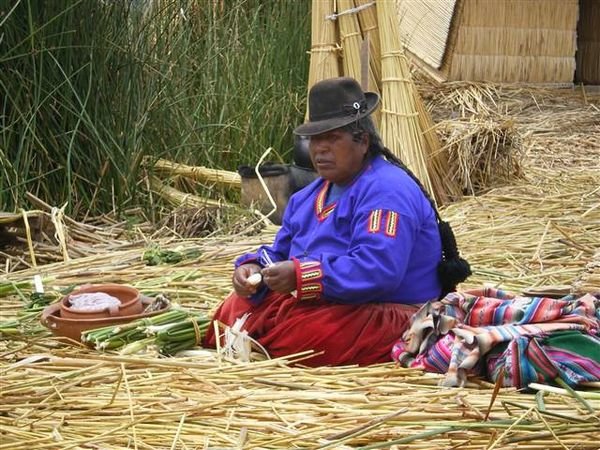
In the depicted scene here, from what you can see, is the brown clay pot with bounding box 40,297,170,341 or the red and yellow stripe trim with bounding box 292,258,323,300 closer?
the red and yellow stripe trim with bounding box 292,258,323,300

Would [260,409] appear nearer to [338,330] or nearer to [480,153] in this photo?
[338,330]

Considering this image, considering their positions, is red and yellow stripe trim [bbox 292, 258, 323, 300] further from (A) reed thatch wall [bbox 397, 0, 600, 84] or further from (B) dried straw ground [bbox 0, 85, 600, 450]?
(A) reed thatch wall [bbox 397, 0, 600, 84]

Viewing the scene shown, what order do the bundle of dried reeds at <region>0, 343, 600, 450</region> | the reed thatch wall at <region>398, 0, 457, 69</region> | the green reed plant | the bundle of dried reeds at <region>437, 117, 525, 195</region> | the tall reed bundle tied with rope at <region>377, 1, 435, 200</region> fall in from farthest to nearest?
the reed thatch wall at <region>398, 0, 457, 69</region>, the bundle of dried reeds at <region>437, 117, 525, 195</region>, the tall reed bundle tied with rope at <region>377, 1, 435, 200</region>, the green reed plant, the bundle of dried reeds at <region>0, 343, 600, 450</region>

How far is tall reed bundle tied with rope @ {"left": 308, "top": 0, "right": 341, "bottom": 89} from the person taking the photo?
621 cm

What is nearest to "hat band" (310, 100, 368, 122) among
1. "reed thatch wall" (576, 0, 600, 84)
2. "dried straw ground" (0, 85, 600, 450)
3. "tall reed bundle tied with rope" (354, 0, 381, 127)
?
"dried straw ground" (0, 85, 600, 450)

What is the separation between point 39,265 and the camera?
4.88 m

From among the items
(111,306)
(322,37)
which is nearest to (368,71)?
(322,37)

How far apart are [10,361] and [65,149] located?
7.79 feet

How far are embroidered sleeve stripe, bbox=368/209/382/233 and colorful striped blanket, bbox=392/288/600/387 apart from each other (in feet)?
0.89

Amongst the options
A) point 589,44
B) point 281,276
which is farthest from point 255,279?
point 589,44

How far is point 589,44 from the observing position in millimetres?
10656

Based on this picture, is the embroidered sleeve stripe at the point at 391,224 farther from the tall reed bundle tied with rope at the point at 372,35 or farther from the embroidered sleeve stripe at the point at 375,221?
the tall reed bundle tied with rope at the point at 372,35

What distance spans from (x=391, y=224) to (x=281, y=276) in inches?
14.0

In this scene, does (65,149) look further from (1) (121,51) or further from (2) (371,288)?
(2) (371,288)
